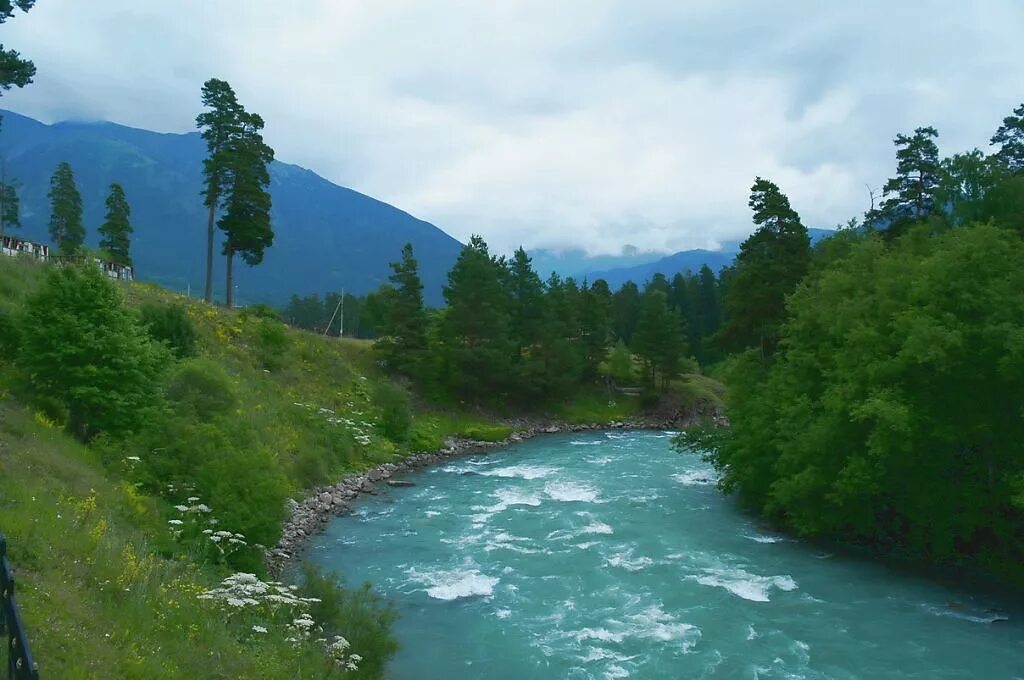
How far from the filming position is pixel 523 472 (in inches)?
1533

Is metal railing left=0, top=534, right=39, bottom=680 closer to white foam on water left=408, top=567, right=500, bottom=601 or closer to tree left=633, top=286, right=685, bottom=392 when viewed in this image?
white foam on water left=408, top=567, right=500, bottom=601

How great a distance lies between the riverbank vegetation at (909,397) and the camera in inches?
771

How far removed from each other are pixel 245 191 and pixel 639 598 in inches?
1643

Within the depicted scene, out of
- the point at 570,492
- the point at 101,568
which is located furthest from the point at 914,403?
the point at 101,568

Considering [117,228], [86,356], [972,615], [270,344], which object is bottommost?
[972,615]

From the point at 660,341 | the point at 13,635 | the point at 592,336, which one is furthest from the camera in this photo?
the point at 592,336

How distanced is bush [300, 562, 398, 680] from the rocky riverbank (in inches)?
254

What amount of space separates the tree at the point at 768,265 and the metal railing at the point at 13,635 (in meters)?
29.3

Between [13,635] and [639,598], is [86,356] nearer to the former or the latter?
[13,635]

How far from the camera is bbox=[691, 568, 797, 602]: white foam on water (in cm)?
1980

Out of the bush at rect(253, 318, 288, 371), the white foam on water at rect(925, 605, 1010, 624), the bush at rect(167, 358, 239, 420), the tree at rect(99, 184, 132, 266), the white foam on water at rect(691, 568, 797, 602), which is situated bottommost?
the white foam on water at rect(691, 568, 797, 602)

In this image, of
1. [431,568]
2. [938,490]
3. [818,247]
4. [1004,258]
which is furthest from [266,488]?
[818,247]

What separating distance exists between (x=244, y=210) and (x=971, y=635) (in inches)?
1901

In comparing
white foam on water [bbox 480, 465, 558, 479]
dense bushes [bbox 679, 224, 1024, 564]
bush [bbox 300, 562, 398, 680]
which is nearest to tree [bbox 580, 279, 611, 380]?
white foam on water [bbox 480, 465, 558, 479]
